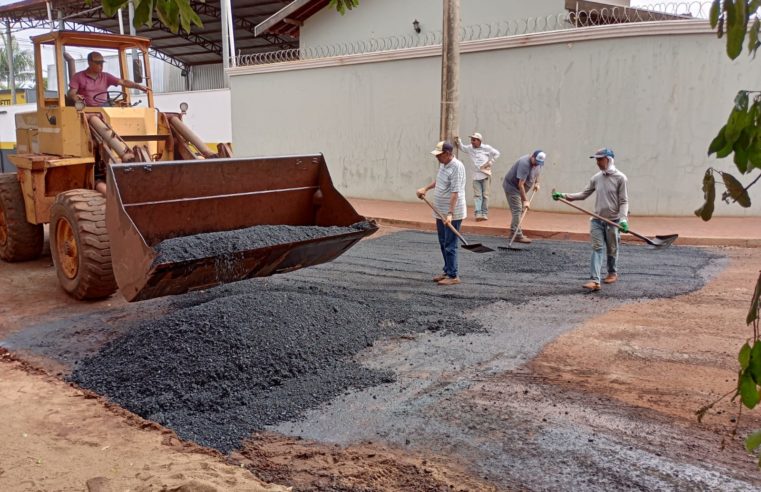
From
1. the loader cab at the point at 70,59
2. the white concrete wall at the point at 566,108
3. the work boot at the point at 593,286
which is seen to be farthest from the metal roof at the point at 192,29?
the work boot at the point at 593,286

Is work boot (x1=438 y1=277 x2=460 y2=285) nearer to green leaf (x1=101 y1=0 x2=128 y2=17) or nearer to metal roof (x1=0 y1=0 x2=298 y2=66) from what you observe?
green leaf (x1=101 y1=0 x2=128 y2=17)

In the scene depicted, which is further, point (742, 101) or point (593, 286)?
point (593, 286)

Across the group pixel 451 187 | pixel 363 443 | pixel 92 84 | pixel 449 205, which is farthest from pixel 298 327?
pixel 92 84

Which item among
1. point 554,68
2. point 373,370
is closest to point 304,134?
point 554,68

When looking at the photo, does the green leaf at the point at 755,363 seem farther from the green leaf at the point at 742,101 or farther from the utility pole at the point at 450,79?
the utility pole at the point at 450,79

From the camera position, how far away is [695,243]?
9.21m

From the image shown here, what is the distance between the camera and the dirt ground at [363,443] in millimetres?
3408

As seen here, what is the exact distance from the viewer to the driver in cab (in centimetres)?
793

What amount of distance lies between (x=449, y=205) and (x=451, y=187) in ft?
0.67

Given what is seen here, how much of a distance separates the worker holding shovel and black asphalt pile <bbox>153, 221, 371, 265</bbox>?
125cm

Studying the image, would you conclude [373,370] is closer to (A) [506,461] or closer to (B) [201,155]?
(A) [506,461]

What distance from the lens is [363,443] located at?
3754mm

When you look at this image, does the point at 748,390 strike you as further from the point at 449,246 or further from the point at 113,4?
the point at 449,246

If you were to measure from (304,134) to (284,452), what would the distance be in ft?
40.6
